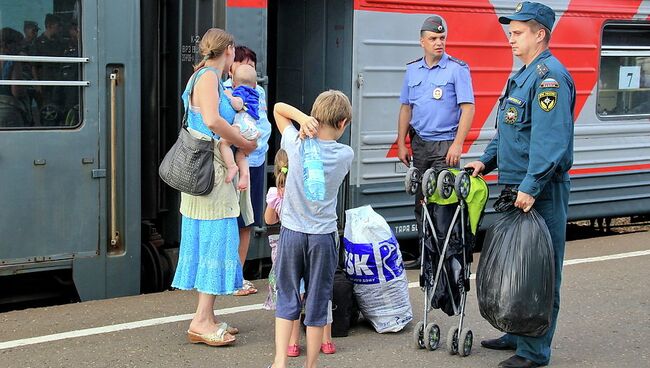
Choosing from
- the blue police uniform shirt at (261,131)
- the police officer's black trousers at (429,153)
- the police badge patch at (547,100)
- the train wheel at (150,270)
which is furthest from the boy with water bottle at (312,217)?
the train wheel at (150,270)

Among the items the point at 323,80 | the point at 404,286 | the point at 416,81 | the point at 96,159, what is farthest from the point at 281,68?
the point at 404,286

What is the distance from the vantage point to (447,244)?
5355mm

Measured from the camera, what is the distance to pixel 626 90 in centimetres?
925

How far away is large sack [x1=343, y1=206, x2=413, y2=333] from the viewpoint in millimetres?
5590

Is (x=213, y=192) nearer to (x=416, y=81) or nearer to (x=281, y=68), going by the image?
(x=416, y=81)

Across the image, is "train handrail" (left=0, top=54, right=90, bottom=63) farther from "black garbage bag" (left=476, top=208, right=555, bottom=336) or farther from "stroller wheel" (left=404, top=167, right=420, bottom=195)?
"black garbage bag" (left=476, top=208, right=555, bottom=336)

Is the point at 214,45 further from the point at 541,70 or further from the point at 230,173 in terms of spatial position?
the point at 541,70

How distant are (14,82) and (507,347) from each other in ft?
11.0

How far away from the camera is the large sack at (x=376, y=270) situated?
5.59 metres

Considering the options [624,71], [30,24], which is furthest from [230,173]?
[624,71]

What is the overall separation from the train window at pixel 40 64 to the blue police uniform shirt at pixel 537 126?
2.76 meters

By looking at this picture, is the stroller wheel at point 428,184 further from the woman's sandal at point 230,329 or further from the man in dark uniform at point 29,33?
the man in dark uniform at point 29,33

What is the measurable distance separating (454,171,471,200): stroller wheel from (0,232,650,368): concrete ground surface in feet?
3.07

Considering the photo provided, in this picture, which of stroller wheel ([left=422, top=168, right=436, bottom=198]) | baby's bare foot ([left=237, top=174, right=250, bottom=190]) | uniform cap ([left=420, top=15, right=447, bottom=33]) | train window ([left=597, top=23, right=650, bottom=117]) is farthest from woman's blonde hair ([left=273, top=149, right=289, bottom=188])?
train window ([left=597, top=23, right=650, bottom=117])
